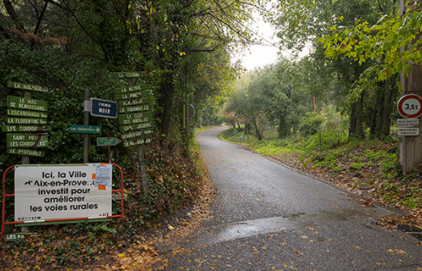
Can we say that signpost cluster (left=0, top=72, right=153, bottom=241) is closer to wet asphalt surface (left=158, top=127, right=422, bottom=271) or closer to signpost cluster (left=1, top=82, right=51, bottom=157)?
signpost cluster (left=1, top=82, right=51, bottom=157)

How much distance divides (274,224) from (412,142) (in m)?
5.47

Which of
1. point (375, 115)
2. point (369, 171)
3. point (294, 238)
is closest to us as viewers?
point (294, 238)

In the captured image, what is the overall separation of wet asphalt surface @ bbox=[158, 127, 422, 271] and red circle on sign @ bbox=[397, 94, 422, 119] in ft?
10.4

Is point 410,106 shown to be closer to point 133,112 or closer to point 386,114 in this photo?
point 386,114

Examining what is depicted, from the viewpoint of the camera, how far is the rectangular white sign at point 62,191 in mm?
4062

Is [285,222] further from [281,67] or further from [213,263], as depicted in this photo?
[281,67]

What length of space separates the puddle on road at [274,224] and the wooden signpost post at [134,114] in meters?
1.78

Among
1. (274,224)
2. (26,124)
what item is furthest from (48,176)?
(274,224)

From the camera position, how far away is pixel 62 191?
14.2 ft

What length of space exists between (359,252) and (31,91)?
653cm

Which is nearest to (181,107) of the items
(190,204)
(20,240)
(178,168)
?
(178,168)

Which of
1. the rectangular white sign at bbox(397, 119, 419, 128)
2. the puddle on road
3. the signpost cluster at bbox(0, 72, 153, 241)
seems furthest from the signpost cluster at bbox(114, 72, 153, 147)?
the rectangular white sign at bbox(397, 119, 419, 128)

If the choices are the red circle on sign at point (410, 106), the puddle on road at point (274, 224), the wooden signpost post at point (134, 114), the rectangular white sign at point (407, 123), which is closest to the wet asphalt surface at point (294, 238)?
the puddle on road at point (274, 224)

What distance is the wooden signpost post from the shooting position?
17.0ft
